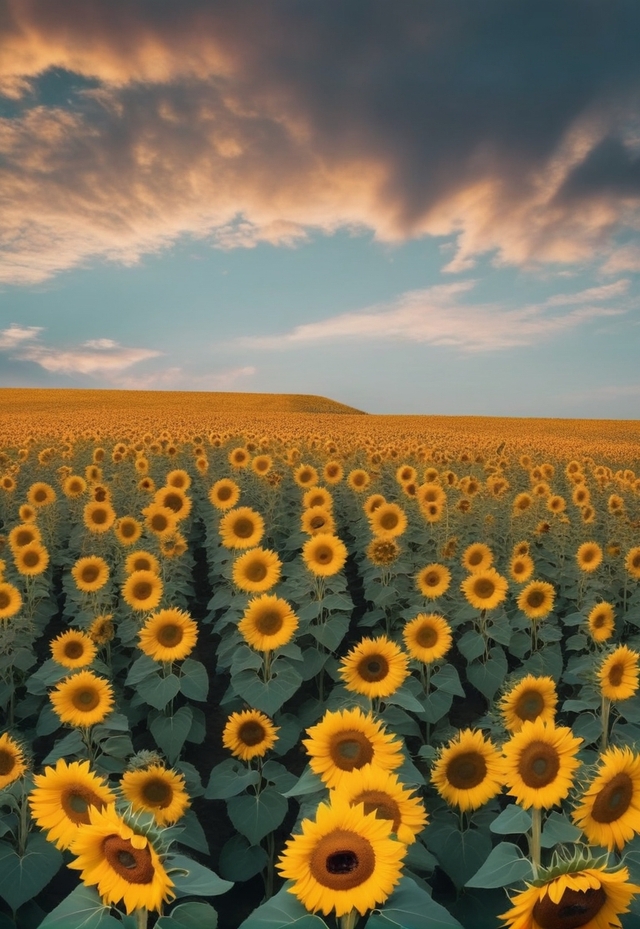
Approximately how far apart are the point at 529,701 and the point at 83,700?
10.5 ft

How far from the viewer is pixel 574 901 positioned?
2219mm

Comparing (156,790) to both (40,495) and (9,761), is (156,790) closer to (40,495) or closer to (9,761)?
(9,761)

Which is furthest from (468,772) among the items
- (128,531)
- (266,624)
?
(128,531)

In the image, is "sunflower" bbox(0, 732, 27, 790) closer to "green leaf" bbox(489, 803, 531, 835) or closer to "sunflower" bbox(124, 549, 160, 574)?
"green leaf" bbox(489, 803, 531, 835)

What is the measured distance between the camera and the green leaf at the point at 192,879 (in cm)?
242

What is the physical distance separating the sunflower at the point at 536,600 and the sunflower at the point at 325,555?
6.31ft

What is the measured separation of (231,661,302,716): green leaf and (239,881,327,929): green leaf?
11.3 feet

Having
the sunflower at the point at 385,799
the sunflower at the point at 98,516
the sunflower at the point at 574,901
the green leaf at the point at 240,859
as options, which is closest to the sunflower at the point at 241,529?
the sunflower at the point at 98,516

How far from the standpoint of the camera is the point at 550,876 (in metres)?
2.20

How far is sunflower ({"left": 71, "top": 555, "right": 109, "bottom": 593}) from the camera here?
7.64 meters

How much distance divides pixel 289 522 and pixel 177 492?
1.86 metres

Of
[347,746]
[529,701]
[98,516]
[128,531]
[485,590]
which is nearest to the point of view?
[347,746]

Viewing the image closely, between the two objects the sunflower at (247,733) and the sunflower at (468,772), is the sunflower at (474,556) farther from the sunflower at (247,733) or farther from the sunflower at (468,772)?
the sunflower at (468,772)

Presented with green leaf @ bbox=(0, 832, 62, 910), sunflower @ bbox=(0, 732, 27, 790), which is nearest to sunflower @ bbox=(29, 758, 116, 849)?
sunflower @ bbox=(0, 732, 27, 790)
